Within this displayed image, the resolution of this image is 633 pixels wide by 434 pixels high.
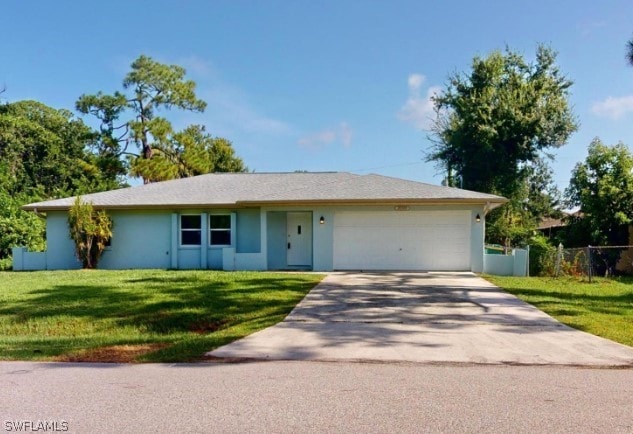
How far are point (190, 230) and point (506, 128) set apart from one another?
2088 cm

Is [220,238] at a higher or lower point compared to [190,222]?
lower

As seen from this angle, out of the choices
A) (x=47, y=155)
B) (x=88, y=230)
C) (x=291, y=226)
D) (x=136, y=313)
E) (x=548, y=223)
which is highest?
(x=47, y=155)

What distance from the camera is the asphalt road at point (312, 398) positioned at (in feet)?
12.8

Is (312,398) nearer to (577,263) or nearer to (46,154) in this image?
(577,263)

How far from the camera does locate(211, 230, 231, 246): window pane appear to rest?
18.1 metres

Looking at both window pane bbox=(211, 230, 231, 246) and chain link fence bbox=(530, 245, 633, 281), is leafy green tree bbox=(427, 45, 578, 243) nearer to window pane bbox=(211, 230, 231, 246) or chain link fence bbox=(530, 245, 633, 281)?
chain link fence bbox=(530, 245, 633, 281)

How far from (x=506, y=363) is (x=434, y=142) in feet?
99.4

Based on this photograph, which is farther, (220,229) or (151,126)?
(151,126)

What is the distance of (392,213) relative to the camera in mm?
16797

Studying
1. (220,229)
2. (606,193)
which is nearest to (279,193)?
(220,229)

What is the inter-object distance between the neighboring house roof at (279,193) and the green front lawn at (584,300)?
3.42 metres

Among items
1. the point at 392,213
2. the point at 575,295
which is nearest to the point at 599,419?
the point at 575,295

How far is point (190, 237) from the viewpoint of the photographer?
18.1 m

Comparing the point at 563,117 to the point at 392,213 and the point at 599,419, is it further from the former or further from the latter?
the point at 599,419
